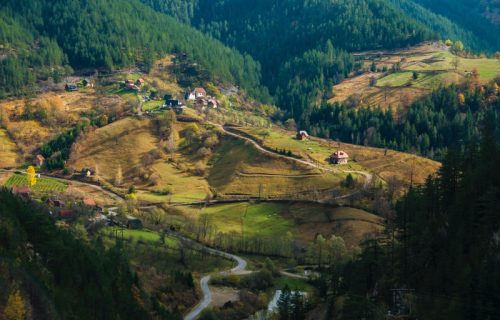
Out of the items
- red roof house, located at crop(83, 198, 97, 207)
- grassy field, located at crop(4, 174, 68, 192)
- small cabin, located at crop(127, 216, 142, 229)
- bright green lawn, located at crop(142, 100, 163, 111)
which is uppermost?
bright green lawn, located at crop(142, 100, 163, 111)

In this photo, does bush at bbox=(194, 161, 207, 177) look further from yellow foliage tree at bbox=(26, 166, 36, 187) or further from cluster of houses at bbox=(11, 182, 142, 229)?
yellow foliage tree at bbox=(26, 166, 36, 187)

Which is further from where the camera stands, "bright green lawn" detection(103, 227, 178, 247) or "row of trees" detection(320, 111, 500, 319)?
"bright green lawn" detection(103, 227, 178, 247)

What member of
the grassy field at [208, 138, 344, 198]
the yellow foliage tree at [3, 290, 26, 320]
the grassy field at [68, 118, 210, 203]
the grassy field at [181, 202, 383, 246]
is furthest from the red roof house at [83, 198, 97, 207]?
the yellow foliage tree at [3, 290, 26, 320]

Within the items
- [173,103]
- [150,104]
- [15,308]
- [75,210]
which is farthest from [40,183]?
[15,308]

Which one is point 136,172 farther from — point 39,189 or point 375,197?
point 375,197

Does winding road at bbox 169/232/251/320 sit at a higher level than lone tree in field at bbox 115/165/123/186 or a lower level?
lower
